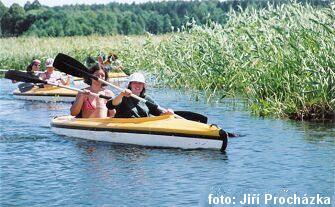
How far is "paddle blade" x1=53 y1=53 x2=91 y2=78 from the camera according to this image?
10.6 meters

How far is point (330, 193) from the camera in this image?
7379mm

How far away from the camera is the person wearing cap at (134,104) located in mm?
9812

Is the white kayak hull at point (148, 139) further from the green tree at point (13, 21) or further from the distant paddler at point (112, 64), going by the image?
the green tree at point (13, 21)

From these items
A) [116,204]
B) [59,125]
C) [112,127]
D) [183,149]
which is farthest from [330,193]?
[59,125]

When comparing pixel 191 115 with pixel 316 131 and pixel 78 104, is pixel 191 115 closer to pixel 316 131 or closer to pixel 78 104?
pixel 78 104

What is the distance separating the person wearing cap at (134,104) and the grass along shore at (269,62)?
8.26 feet

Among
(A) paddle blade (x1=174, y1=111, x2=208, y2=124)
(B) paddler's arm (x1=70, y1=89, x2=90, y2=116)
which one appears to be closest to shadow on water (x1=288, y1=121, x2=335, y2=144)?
(A) paddle blade (x1=174, y1=111, x2=208, y2=124)

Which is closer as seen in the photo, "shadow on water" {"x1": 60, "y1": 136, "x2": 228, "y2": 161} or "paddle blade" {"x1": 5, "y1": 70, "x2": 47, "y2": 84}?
"shadow on water" {"x1": 60, "y1": 136, "x2": 228, "y2": 161}

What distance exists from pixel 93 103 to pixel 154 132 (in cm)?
139

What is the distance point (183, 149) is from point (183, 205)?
281 centimetres

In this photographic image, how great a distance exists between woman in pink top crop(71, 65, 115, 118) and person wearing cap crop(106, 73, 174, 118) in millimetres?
333

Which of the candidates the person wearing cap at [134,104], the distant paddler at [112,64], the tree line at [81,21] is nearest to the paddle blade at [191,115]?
the person wearing cap at [134,104]

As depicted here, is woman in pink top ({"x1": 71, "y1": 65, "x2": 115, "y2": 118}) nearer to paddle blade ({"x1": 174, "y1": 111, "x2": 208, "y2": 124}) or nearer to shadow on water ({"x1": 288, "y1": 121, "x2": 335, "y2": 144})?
paddle blade ({"x1": 174, "y1": 111, "x2": 208, "y2": 124})

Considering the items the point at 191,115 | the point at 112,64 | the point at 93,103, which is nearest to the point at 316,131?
the point at 191,115
